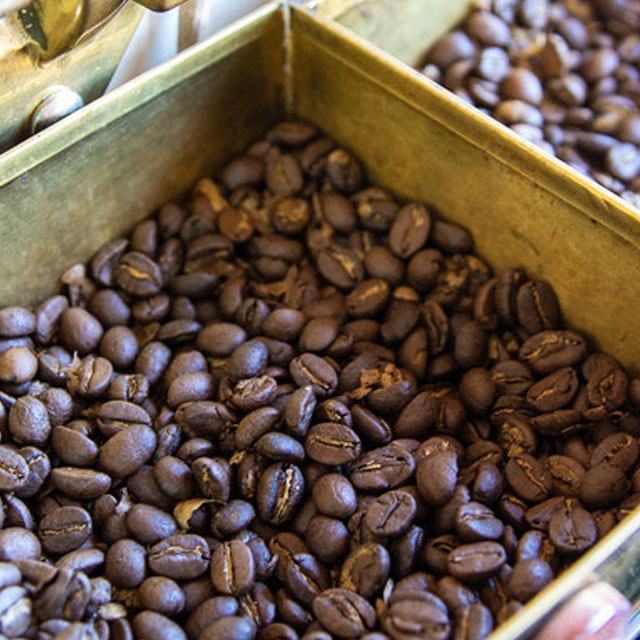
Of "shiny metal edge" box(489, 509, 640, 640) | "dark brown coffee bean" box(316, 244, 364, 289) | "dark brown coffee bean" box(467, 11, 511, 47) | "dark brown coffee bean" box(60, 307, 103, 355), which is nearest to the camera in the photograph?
"shiny metal edge" box(489, 509, 640, 640)

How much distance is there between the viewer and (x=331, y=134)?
161 cm

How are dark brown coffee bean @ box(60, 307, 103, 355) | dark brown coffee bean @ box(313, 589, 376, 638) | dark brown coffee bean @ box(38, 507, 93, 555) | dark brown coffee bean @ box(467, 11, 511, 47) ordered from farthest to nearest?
dark brown coffee bean @ box(467, 11, 511, 47)
dark brown coffee bean @ box(60, 307, 103, 355)
dark brown coffee bean @ box(38, 507, 93, 555)
dark brown coffee bean @ box(313, 589, 376, 638)

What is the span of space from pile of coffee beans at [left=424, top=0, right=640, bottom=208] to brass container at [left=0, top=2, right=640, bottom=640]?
0.89 ft

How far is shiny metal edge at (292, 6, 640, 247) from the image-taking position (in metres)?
1.19

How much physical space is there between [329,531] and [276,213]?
26.1 inches

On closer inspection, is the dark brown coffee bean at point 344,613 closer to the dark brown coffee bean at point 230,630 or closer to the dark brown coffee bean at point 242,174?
the dark brown coffee bean at point 230,630

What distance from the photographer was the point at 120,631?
37.4 inches

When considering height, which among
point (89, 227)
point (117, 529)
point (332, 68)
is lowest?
point (117, 529)

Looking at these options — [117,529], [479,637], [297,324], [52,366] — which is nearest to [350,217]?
[297,324]

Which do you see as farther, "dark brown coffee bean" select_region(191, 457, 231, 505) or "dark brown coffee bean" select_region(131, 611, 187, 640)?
"dark brown coffee bean" select_region(191, 457, 231, 505)

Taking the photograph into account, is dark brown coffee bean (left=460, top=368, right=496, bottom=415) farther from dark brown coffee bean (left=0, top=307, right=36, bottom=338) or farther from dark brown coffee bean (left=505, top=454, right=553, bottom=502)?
dark brown coffee bean (left=0, top=307, right=36, bottom=338)

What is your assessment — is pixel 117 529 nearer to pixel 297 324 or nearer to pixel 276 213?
pixel 297 324

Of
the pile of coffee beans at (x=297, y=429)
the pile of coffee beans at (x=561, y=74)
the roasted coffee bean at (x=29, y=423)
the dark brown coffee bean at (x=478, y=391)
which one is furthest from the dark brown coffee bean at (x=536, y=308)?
the roasted coffee bean at (x=29, y=423)

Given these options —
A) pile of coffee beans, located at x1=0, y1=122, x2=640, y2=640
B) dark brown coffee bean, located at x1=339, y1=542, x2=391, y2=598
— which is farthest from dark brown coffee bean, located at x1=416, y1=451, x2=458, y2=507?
dark brown coffee bean, located at x1=339, y1=542, x2=391, y2=598
